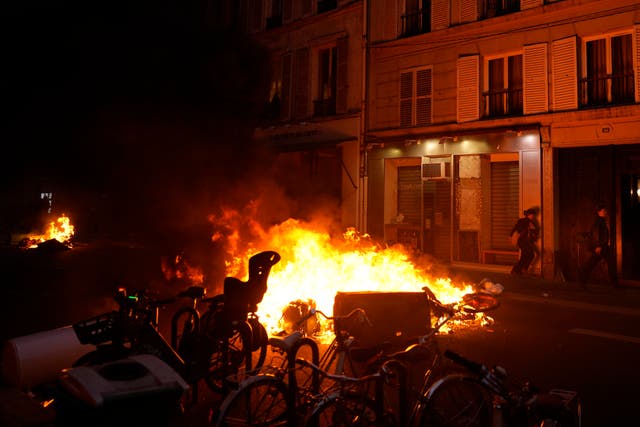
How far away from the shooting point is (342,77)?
57.6ft

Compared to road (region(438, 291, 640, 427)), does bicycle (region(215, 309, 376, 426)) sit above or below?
above

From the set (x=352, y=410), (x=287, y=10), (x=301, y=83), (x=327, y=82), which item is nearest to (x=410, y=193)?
(x=327, y=82)

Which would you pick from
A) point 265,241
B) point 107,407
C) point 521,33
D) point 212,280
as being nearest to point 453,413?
point 107,407

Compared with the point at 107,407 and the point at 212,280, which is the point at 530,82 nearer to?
the point at 212,280

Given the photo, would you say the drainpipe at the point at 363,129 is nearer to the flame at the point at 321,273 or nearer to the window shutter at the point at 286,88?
the window shutter at the point at 286,88

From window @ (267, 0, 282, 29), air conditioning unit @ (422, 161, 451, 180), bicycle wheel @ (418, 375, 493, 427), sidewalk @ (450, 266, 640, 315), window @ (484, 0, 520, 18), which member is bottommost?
sidewalk @ (450, 266, 640, 315)

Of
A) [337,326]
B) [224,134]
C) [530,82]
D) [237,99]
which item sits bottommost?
[337,326]

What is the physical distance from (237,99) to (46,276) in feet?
23.8

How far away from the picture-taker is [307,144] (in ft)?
57.1

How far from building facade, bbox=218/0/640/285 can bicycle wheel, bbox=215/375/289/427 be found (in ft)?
36.8

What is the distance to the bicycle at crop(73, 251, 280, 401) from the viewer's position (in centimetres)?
400

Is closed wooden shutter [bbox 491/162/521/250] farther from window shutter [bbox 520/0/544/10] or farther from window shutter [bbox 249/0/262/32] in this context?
window shutter [bbox 249/0/262/32]

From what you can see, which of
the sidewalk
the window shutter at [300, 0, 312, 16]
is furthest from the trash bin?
the window shutter at [300, 0, 312, 16]

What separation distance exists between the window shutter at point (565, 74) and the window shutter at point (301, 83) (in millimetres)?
9208
